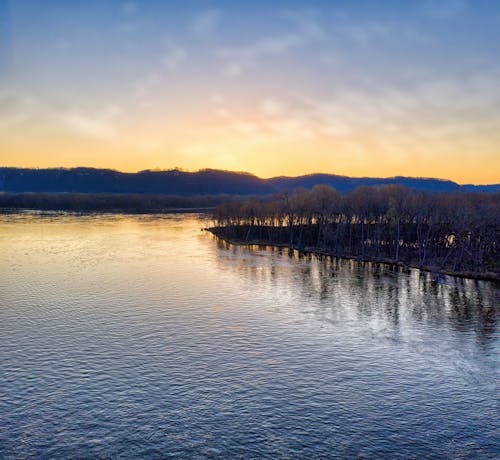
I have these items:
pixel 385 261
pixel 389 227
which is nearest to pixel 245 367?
pixel 385 261

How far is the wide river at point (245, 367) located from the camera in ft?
97.5

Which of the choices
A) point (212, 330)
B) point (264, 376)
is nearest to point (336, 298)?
point (212, 330)

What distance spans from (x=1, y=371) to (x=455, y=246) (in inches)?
3591

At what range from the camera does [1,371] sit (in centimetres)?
3912

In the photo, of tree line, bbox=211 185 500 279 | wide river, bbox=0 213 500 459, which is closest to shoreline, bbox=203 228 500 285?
tree line, bbox=211 185 500 279

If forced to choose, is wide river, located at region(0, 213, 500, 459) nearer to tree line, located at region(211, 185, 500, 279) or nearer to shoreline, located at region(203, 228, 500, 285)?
shoreline, located at region(203, 228, 500, 285)

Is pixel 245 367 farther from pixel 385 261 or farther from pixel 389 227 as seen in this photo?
pixel 389 227

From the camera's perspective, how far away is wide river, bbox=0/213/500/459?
29719 millimetres

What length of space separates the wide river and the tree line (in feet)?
58.2

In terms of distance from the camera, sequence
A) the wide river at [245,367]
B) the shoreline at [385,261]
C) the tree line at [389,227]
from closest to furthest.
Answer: the wide river at [245,367]
the shoreline at [385,261]
the tree line at [389,227]

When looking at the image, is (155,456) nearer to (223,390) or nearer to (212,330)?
(223,390)

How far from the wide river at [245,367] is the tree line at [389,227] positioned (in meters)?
17.7

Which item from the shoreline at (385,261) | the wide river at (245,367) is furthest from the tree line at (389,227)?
the wide river at (245,367)

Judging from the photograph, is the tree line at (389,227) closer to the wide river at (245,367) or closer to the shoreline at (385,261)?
the shoreline at (385,261)
